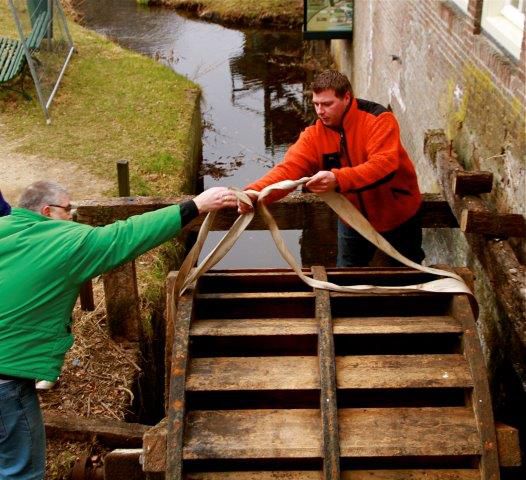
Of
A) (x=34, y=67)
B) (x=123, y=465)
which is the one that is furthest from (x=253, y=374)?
(x=34, y=67)

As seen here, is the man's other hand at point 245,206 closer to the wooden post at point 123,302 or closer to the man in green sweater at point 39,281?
the man in green sweater at point 39,281

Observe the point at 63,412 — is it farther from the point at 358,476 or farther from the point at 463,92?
the point at 463,92

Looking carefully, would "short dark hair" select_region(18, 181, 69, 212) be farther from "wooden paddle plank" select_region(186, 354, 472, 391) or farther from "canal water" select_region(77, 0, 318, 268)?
"canal water" select_region(77, 0, 318, 268)

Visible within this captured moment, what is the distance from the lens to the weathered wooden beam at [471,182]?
15.6 ft

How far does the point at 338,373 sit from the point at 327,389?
175 mm

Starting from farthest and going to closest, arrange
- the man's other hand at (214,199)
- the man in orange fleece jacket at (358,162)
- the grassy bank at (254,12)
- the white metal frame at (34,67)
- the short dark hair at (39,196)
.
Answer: the grassy bank at (254,12) < the white metal frame at (34,67) < the man in orange fleece jacket at (358,162) < the man's other hand at (214,199) < the short dark hair at (39,196)

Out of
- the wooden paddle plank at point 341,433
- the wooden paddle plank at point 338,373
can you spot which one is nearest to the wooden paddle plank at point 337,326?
the wooden paddle plank at point 338,373

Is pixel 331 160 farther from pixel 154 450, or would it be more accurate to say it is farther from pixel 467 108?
pixel 154 450

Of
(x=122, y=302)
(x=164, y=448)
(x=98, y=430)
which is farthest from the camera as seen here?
(x=122, y=302)

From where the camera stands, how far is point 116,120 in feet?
38.9

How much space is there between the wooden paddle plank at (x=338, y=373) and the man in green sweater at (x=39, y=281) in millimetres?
733

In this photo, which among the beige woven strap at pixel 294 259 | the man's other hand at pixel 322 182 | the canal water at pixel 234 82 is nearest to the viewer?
the beige woven strap at pixel 294 259

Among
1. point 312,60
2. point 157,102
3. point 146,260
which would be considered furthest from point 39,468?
point 312,60

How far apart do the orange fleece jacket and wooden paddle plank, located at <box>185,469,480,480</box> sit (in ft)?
5.46
